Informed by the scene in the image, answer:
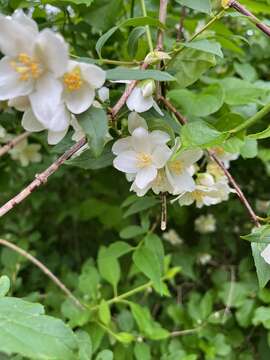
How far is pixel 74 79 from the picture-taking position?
2.03 ft

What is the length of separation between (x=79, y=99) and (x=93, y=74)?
33 millimetres

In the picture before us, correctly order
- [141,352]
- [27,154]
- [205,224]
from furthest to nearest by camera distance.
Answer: [205,224], [27,154], [141,352]

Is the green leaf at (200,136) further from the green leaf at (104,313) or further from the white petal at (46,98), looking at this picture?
the green leaf at (104,313)

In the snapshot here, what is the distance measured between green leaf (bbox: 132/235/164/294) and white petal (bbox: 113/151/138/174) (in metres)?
0.27

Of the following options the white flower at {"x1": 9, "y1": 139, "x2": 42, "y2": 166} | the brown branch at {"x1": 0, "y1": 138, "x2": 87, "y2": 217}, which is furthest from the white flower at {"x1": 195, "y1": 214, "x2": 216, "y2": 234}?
the brown branch at {"x1": 0, "y1": 138, "x2": 87, "y2": 217}

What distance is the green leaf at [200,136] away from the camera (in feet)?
2.23

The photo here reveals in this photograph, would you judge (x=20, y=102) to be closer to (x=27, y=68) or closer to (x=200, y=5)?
(x=27, y=68)

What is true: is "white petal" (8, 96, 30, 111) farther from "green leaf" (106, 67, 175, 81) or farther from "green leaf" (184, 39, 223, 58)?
"green leaf" (184, 39, 223, 58)

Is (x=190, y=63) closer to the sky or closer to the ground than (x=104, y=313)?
closer to the sky

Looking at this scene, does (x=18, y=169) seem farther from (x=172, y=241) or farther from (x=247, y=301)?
(x=247, y=301)

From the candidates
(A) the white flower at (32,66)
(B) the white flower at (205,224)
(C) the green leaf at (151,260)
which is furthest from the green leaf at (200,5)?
(B) the white flower at (205,224)

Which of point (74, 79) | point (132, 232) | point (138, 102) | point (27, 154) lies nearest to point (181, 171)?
point (138, 102)

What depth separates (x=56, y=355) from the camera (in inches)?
21.6

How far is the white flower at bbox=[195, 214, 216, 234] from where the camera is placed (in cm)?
140
